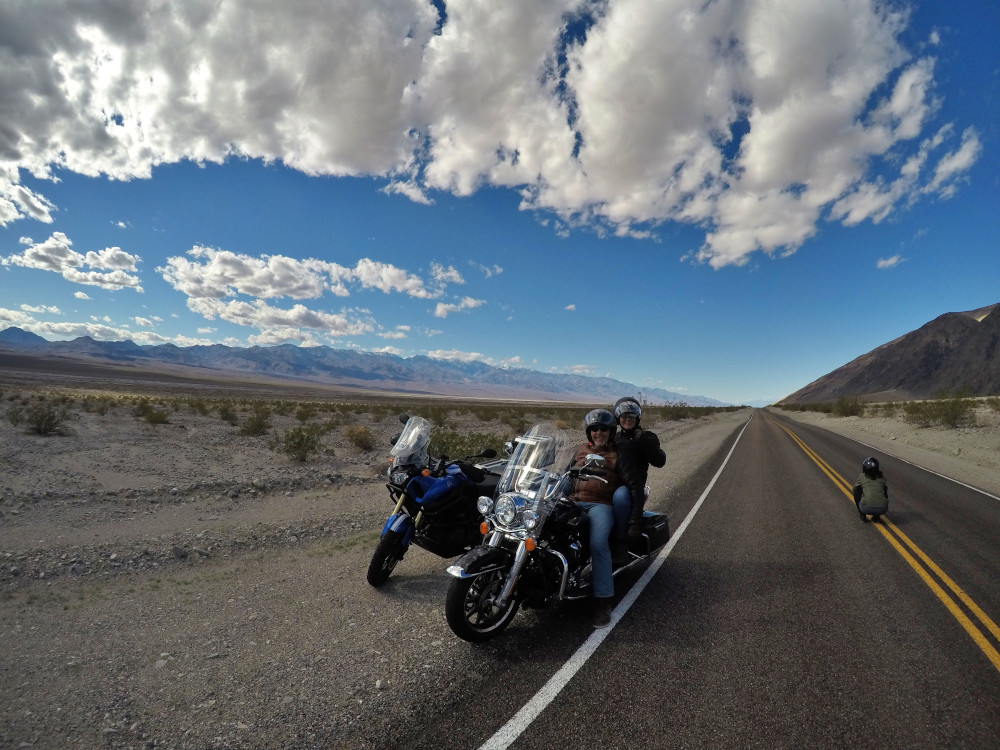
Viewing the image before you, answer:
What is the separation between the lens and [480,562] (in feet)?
12.0

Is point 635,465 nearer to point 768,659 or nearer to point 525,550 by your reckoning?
point 525,550

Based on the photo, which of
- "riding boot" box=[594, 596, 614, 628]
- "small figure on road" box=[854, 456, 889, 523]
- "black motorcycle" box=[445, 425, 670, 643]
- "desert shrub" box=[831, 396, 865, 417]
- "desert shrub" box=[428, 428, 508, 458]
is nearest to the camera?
"black motorcycle" box=[445, 425, 670, 643]

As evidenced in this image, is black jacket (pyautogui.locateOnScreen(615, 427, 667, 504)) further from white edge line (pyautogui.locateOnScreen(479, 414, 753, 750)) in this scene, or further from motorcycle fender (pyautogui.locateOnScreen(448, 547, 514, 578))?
motorcycle fender (pyautogui.locateOnScreen(448, 547, 514, 578))

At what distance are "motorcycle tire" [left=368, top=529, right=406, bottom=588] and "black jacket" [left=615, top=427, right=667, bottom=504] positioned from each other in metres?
2.57

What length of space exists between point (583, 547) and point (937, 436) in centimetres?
3054

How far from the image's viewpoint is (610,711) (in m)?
2.98

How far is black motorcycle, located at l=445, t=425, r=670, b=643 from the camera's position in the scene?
3685mm

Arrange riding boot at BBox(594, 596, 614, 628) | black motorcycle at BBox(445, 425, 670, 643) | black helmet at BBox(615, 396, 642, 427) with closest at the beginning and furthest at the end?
black motorcycle at BBox(445, 425, 670, 643) < riding boot at BBox(594, 596, 614, 628) < black helmet at BBox(615, 396, 642, 427)

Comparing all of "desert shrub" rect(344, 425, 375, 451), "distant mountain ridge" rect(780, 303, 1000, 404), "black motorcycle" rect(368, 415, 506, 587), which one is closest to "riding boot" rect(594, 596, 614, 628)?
"black motorcycle" rect(368, 415, 506, 587)

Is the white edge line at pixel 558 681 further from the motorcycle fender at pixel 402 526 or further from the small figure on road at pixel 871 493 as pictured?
the small figure on road at pixel 871 493

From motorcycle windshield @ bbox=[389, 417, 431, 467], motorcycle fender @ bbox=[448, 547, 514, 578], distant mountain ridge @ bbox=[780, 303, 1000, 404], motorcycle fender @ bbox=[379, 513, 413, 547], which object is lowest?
motorcycle fender @ bbox=[379, 513, 413, 547]

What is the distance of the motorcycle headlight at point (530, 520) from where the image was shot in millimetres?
3816

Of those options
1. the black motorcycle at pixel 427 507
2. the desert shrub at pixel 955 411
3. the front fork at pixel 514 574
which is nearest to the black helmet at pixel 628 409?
the black motorcycle at pixel 427 507

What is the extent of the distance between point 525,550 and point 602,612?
1064 millimetres
